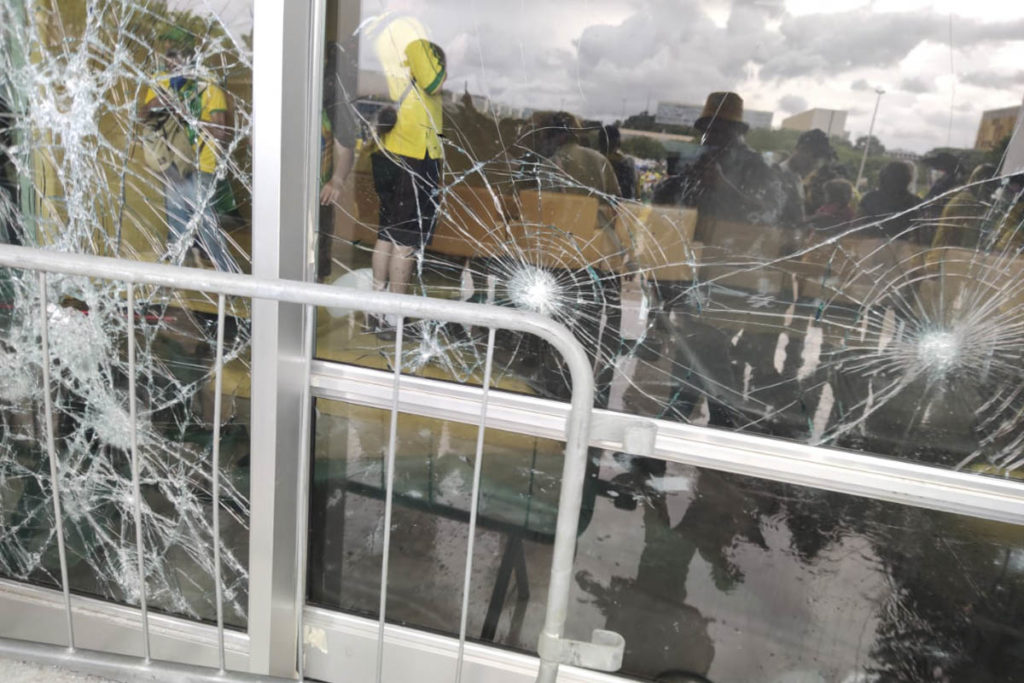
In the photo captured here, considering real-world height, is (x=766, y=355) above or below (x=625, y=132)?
below

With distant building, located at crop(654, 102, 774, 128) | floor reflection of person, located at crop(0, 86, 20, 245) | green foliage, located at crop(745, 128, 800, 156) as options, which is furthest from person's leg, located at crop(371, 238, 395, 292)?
floor reflection of person, located at crop(0, 86, 20, 245)

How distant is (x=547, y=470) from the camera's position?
2041 millimetres

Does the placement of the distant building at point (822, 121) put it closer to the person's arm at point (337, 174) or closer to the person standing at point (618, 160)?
the person standing at point (618, 160)

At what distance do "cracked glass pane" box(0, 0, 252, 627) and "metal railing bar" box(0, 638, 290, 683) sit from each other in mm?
496

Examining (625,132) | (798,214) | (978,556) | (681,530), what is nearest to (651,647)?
(681,530)

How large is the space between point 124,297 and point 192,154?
1.78 feet

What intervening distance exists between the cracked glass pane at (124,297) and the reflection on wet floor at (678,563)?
451 mm

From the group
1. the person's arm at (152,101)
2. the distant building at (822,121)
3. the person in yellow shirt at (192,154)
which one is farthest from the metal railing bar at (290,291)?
the distant building at (822,121)

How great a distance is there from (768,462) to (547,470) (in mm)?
644

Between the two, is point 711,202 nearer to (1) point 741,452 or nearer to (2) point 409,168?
(1) point 741,452

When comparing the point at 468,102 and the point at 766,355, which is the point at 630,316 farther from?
the point at 468,102

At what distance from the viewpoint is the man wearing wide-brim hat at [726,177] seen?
168 centimetres

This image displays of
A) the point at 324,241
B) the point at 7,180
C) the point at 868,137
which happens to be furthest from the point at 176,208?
the point at 868,137

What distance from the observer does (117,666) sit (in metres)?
1.75
